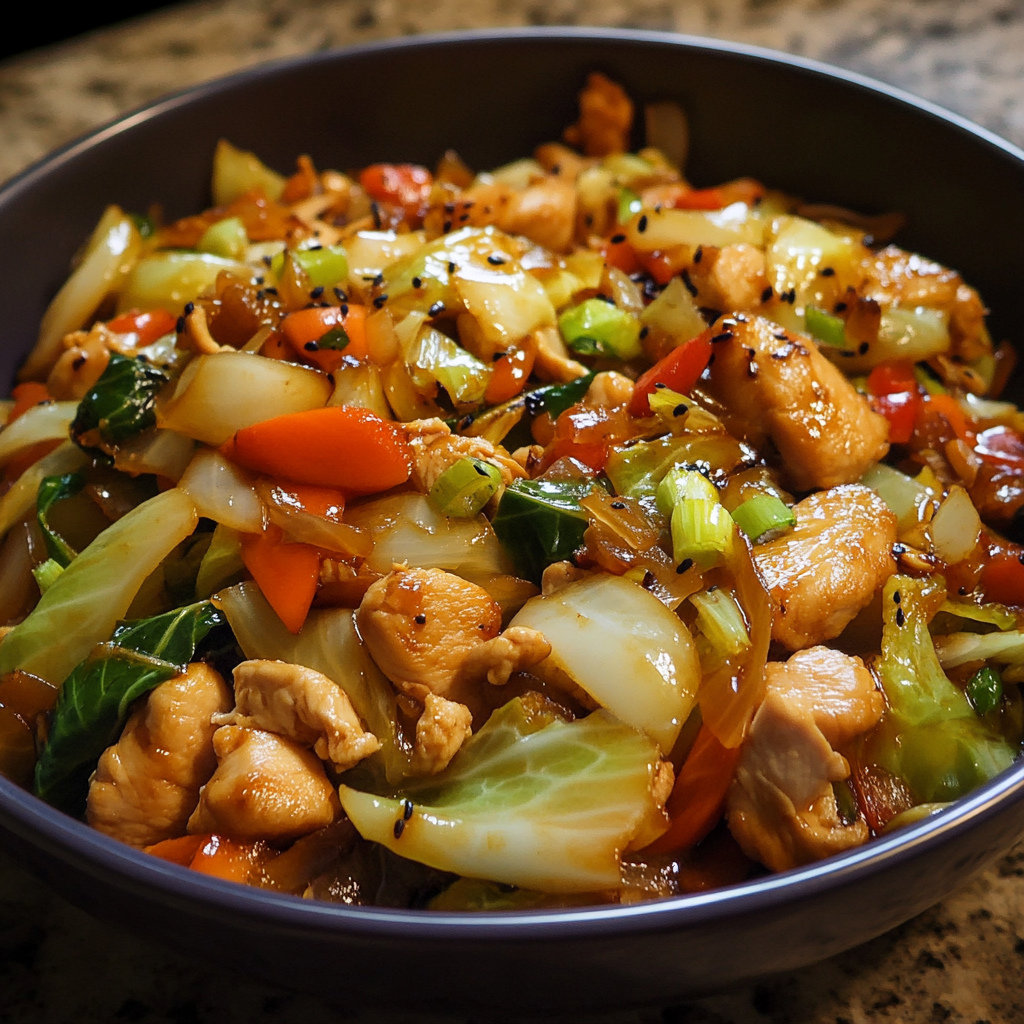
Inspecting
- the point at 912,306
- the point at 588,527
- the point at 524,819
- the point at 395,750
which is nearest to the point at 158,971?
the point at 395,750

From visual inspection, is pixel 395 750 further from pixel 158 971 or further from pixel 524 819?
pixel 158 971

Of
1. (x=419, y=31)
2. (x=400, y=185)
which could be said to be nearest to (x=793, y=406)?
(x=400, y=185)

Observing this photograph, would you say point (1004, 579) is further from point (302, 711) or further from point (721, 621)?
point (302, 711)

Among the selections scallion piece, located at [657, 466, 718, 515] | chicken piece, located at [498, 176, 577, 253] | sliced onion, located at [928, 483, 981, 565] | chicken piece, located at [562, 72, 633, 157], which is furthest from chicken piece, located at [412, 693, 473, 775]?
chicken piece, located at [562, 72, 633, 157]

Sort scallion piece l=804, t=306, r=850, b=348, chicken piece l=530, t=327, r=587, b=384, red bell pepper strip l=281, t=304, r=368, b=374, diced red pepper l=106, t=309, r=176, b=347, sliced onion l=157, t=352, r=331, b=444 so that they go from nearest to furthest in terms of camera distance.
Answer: sliced onion l=157, t=352, r=331, b=444 → red bell pepper strip l=281, t=304, r=368, b=374 → chicken piece l=530, t=327, r=587, b=384 → scallion piece l=804, t=306, r=850, b=348 → diced red pepper l=106, t=309, r=176, b=347

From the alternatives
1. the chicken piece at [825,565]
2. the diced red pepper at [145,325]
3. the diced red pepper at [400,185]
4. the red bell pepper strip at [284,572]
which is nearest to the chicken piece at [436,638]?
the red bell pepper strip at [284,572]

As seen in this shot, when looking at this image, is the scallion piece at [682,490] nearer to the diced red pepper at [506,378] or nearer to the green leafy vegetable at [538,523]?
the green leafy vegetable at [538,523]

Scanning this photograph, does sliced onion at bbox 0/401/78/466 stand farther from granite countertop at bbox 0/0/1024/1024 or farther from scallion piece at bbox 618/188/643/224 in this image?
scallion piece at bbox 618/188/643/224
